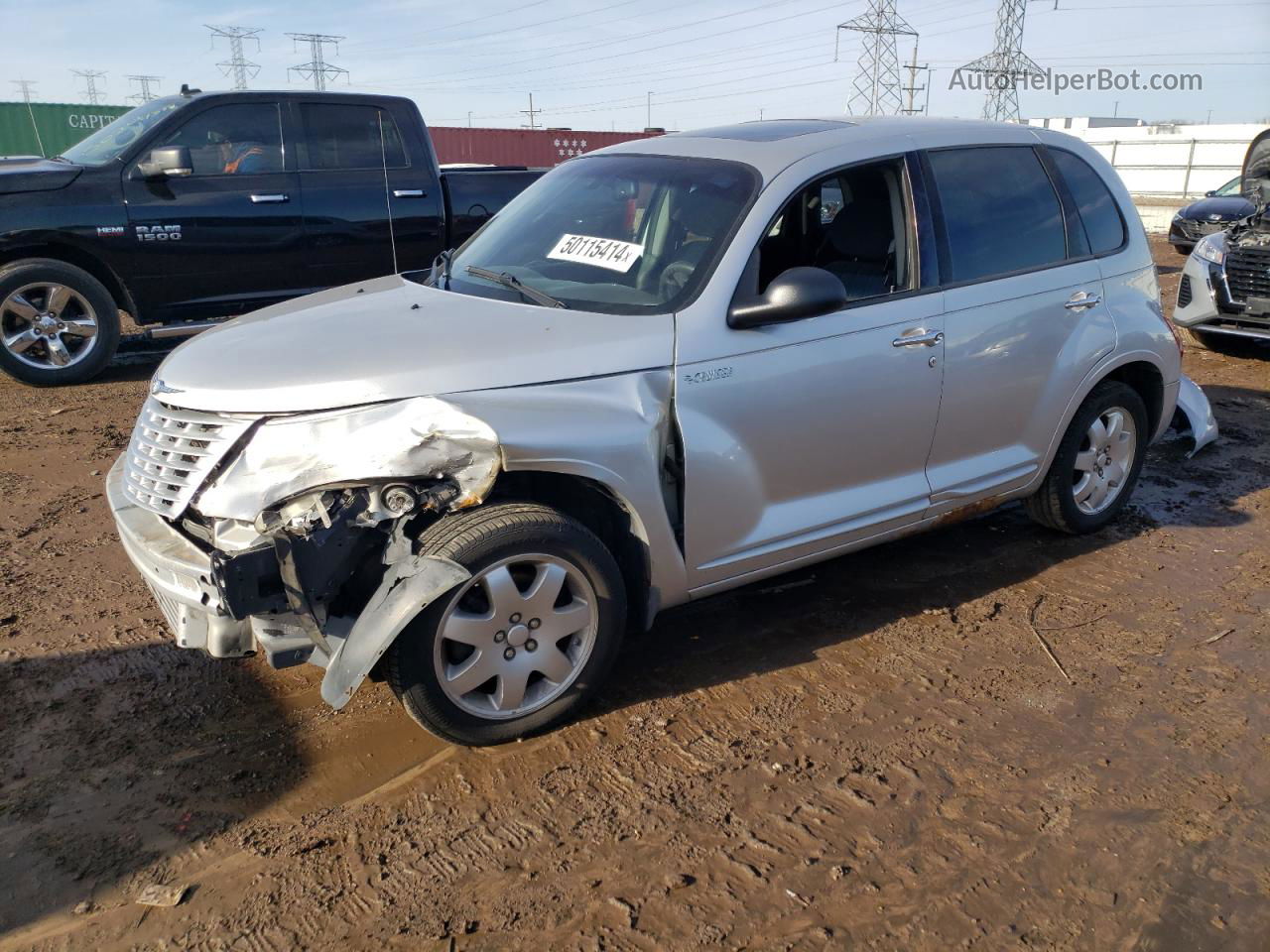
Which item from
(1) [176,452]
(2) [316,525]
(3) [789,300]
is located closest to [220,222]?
(1) [176,452]

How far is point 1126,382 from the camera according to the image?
494 centimetres

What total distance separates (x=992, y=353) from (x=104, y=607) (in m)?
3.80

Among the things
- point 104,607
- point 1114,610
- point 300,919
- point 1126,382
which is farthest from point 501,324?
point 1126,382

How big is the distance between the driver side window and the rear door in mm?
178

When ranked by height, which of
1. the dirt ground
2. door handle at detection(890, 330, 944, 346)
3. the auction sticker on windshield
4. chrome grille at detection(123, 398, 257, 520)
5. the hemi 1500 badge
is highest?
Answer: the auction sticker on windshield

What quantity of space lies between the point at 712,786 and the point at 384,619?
44.1 inches

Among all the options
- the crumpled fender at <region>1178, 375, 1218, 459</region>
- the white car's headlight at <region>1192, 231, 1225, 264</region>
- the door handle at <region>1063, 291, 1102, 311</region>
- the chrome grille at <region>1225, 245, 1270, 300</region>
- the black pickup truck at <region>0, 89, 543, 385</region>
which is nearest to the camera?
the door handle at <region>1063, 291, 1102, 311</region>

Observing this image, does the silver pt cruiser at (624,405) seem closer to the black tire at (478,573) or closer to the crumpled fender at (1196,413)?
the black tire at (478,573)

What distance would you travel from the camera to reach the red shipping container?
30.6 m

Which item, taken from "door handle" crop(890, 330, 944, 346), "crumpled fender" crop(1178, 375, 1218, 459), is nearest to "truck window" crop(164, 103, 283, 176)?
"door handle" crop(890, 330, 944, 346)

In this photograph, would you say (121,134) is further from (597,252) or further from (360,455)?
(360,455)

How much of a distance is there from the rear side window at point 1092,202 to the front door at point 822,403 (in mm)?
1154

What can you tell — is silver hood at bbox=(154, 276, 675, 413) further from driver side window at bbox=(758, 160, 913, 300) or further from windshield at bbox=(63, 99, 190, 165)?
windshield at bbox=(63, 99, 190, 165)

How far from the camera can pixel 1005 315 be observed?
4.16 m
